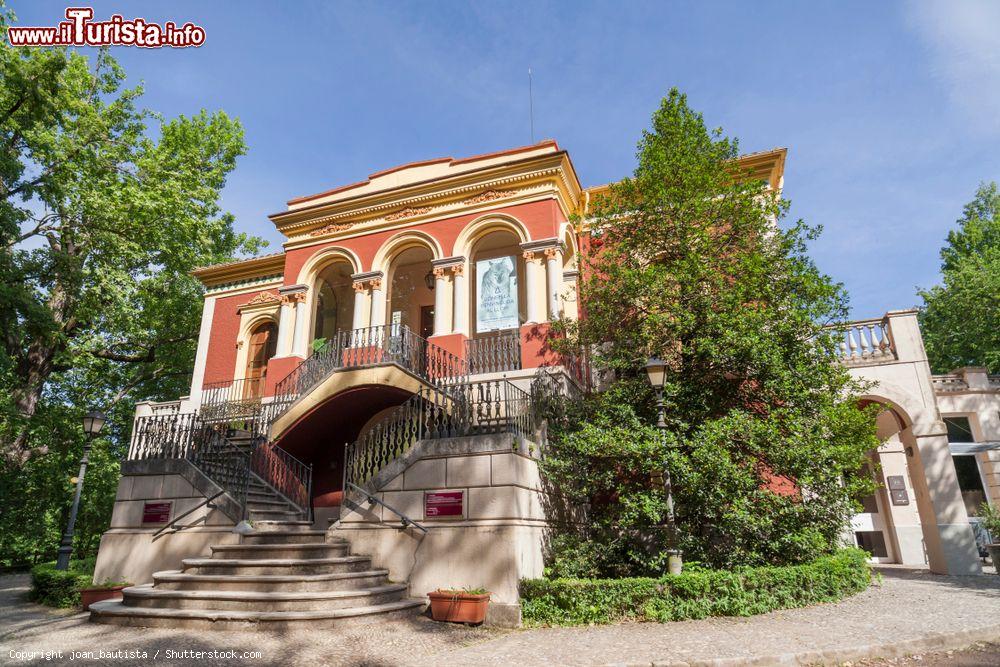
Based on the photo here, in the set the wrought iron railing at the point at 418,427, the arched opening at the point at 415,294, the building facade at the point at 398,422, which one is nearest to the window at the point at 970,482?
the building facade at the point at 398,422

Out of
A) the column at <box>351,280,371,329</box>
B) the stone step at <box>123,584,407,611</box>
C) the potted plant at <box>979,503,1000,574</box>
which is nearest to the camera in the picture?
the stone step at <box>123,584,407,611</box>

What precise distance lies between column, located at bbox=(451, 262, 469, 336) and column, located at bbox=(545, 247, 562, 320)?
207 centimetres

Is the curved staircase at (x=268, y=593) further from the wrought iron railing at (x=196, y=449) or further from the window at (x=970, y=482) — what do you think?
the window at (x=970, y=482)

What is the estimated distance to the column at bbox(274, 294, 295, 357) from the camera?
15.0 metres

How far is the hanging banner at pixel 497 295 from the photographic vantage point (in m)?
13.5

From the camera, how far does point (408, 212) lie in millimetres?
14977

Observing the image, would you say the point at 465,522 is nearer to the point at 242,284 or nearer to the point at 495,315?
the point at 495,315

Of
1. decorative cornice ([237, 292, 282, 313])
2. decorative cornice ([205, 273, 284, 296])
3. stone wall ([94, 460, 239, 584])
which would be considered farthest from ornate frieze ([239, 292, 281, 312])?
stone wall ([94, 460, 239, 584])

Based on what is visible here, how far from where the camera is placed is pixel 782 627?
6.66 metres

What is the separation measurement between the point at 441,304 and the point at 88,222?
11.0 m

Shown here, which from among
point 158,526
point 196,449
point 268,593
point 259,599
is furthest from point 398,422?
point 158,526

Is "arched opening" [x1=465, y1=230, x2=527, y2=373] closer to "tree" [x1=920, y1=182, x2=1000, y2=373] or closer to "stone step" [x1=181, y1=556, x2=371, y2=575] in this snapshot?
"stone step" [x1=181, y1=556, x2=371, y2=575]

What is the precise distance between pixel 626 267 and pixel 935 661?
7161mm

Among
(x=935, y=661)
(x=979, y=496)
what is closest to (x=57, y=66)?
(x=935, y=661)
